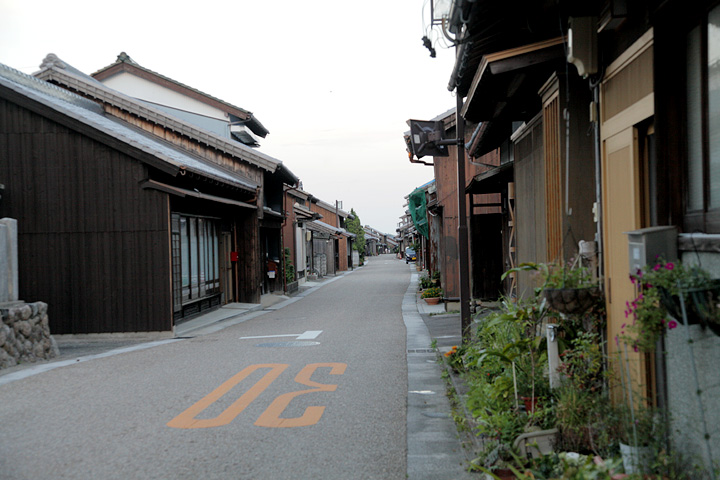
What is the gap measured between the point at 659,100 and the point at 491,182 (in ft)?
27.3

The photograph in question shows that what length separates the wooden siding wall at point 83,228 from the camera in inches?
527

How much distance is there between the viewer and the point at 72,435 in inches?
233

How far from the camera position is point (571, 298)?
181 inches

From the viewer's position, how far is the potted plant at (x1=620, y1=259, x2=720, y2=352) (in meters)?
3.01

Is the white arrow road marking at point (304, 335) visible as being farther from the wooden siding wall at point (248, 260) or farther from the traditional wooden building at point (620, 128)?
the wooden siding wall at point (248, 260)

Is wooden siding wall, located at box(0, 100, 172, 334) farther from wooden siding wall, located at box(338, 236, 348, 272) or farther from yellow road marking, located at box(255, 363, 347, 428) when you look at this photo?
wooden siding wall, located at box(338, 236, 348, 272)

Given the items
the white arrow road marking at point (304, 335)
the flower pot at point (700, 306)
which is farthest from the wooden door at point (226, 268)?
the flower pot at point (700, 306)

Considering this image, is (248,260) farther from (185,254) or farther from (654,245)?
(654,245)

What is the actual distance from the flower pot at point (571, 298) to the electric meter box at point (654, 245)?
771mm

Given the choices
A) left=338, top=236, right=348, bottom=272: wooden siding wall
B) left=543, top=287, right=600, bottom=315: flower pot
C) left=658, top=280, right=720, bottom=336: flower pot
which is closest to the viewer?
left=658, top=280, right=720, bottom=336: flower pot

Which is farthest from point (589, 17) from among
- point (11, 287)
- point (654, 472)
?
point (11, 287)

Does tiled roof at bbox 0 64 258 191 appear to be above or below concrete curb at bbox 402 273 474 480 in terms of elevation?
above

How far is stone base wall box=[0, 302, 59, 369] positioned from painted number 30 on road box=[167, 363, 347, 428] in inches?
165

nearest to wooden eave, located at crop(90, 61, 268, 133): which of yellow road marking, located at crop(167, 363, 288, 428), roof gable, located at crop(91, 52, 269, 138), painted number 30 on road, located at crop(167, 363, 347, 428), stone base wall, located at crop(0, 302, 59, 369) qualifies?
roof gable, located at crop(91, 52, 269, 138)
